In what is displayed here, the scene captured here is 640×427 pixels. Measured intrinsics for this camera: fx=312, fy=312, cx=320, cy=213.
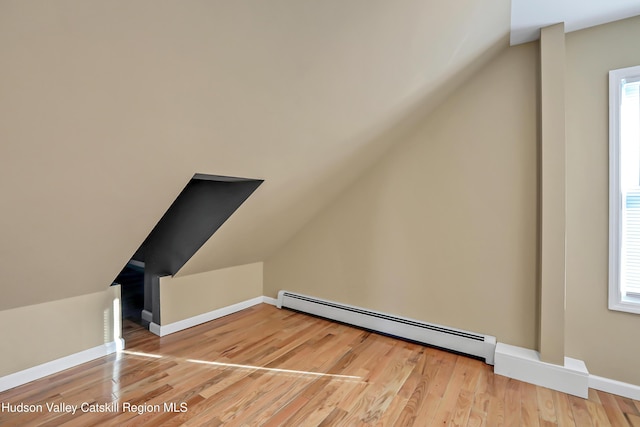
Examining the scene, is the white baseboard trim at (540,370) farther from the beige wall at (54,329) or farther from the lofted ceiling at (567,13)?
the beige wall at (54,329)

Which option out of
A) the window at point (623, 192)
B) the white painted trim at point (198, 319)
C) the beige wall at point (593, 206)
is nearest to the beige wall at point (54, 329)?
the white painted trim at point (198, 319)

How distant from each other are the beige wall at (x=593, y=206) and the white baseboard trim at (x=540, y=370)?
18cm

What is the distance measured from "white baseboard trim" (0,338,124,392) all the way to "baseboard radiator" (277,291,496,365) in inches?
63.4

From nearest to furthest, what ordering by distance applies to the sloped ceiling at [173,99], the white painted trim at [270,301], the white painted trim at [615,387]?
the sloped ceiling at [173,99] → the white painted trim at [615,387] → the white painted trim at [270,301]

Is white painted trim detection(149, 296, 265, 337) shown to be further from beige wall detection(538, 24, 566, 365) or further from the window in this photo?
the window

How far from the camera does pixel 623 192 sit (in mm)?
2012

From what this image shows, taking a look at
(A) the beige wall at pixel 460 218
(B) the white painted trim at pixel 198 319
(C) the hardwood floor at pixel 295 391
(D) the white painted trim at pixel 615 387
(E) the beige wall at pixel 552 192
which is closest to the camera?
(C) the hardwood floor at pixel 295 391

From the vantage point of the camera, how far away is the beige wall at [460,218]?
7.49ft

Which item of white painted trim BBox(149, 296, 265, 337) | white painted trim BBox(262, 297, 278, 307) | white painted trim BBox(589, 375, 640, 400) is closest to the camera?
white painted trim BBox(589, 375, 640, 400)

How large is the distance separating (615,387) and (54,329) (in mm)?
3731

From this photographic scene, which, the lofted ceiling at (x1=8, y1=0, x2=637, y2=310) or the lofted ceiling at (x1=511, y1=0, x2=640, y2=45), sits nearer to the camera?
the lofted ceiling at (x1=8, y1=0, x2=637, y2=310)

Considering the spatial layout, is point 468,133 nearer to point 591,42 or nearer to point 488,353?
point 591,42

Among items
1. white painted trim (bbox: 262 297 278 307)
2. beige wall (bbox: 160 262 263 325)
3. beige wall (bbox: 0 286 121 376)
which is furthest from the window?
beige wall (bbox: 0 286 121 376)

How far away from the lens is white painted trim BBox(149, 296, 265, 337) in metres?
2.78
